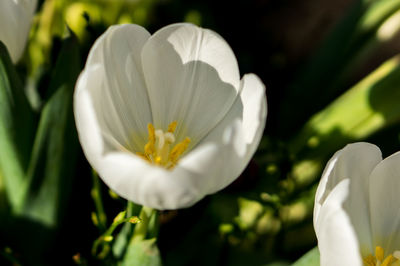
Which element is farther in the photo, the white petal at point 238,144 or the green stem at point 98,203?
the green stem at point 98,203

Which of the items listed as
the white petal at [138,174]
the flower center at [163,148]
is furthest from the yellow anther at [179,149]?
the white petal at [138,174]

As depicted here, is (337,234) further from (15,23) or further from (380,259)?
(15,23)

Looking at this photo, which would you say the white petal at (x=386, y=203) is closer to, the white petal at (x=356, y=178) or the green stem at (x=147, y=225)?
the white petal at (x=356, y=178)

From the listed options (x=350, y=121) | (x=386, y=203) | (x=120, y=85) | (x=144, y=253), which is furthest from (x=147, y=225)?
(x=350, y=121)

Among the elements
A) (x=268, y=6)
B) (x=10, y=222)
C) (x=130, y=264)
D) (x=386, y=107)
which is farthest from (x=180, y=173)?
(x=268, y=6)

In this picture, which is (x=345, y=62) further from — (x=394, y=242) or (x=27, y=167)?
(x=27, y=167)

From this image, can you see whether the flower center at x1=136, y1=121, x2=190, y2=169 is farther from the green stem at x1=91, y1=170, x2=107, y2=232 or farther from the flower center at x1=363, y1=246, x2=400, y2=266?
the flower center at x1=363, y1=246, x2=400, y2=266
